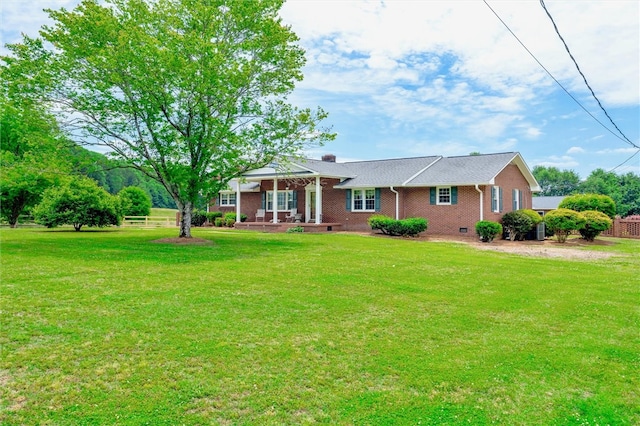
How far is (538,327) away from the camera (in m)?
6.29

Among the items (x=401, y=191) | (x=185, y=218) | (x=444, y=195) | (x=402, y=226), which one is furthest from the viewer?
(x=401, y=191)

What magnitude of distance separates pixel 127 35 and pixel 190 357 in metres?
12.5

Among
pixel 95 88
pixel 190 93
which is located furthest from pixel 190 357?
pixel 95 88

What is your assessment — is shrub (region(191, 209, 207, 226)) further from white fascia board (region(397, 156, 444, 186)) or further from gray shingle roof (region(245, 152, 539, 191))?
white fascia board (region(397, 156, 444, 186))

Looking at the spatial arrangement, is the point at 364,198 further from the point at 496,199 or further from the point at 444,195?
the point at 496,199

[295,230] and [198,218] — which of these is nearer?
[295,230]

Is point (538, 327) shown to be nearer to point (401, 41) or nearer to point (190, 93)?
point (401, 41)

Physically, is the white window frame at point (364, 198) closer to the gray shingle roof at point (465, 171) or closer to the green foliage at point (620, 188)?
the gray shingle roof at point (465, 171)

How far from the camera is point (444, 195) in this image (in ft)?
76.4

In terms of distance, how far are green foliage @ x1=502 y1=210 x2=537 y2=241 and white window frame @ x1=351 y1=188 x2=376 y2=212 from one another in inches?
282

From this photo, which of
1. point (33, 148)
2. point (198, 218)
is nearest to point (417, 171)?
point (198, 218)

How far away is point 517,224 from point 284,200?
14384 millimetres

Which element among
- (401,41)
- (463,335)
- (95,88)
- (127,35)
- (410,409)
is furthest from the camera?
(95,88)

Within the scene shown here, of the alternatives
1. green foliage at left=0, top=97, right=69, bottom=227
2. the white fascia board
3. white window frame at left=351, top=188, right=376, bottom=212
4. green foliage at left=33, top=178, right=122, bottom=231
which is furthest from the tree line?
green foliage at left=0, top=97, right=69, bottom=227
